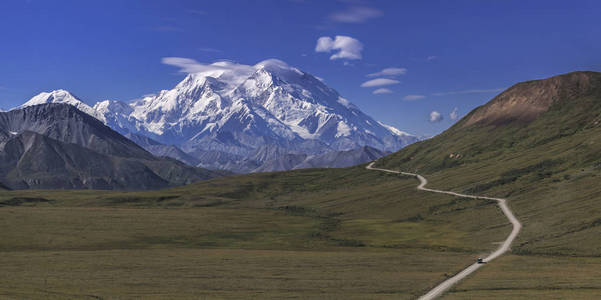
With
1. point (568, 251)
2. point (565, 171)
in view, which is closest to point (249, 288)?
point (568, 251)

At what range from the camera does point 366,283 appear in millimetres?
72062

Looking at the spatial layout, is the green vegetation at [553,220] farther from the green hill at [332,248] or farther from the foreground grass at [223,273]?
the foreground grass at [223,273]

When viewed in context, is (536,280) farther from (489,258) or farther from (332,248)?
(332,248)

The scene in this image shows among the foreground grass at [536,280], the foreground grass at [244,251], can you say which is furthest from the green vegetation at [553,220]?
the foreground grass at [244,251]

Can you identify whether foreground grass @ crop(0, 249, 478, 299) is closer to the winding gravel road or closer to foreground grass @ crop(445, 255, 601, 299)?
the winding gravel road

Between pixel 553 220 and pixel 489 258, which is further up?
pixel 553 220

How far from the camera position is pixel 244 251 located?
110m

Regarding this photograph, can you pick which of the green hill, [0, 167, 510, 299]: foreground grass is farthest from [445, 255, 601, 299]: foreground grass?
[0, 167, 510, 299]: foreground grass

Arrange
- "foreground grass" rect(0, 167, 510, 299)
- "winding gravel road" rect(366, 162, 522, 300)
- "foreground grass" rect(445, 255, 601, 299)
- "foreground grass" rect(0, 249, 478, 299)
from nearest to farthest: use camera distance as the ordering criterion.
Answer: "foreground grass" rect(445, 255, 601, 299)
"foreground grass" rect(0, 249, 478, 299)
"winding gravel road" rect(366, 162, 522, 300)
"foreground grass" rect(0, 167, 510, 299)

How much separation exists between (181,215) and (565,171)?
135m

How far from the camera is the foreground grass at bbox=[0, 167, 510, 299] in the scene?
68.4 m

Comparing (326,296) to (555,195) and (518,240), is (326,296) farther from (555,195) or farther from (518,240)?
(555,195)

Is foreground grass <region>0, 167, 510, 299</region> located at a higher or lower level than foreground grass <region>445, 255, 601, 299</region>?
higher

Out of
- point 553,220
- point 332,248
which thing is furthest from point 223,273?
point 553,220
